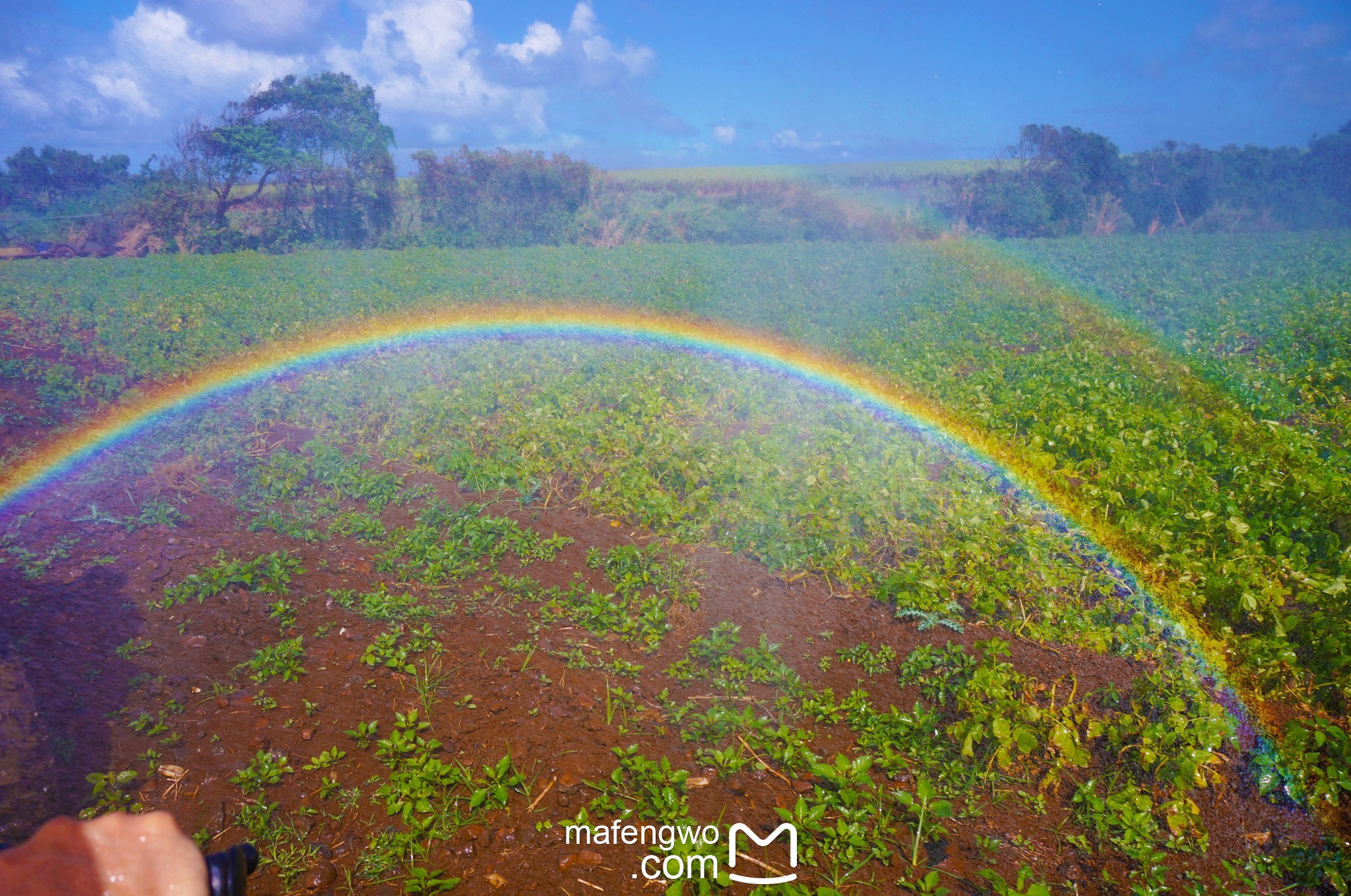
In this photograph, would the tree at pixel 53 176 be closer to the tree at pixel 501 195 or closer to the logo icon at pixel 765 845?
the tree at pixel 501 195

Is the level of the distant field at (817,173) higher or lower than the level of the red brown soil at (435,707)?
higher

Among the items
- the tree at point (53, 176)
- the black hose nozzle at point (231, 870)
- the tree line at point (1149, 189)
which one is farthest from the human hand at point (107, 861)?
the tree line at point (1149, 189)

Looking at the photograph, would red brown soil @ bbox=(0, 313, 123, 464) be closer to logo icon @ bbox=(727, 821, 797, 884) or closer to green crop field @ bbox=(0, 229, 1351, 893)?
green crop field @ bbox=(0, 229, 1351, 893)

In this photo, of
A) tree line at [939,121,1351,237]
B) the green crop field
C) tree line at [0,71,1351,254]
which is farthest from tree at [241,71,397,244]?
tree line at [939,121,1351,237]

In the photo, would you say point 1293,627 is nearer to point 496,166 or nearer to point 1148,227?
point 496,166

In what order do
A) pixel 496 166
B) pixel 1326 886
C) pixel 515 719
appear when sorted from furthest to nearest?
pixel 496 166, pixel 515 719, pixel 1326 886

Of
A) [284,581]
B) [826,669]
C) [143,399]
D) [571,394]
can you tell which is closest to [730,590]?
[826,669]

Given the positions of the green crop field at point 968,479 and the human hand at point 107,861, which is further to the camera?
the green crop field at point 968,479
